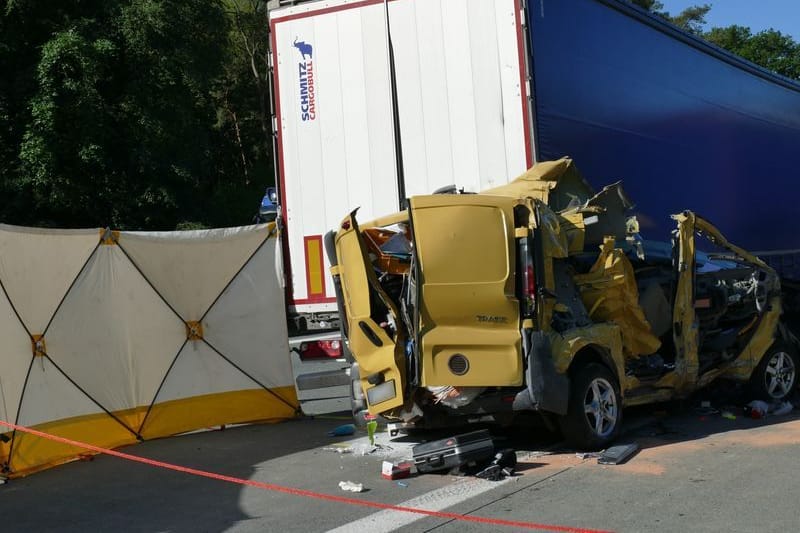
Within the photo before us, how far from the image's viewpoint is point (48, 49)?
19594mm

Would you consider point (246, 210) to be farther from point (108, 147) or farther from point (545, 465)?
point (545, 465)

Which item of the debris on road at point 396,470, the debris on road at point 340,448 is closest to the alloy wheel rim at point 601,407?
the debris on road at point 396,470

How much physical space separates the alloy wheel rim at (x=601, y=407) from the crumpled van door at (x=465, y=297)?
0.82 meters

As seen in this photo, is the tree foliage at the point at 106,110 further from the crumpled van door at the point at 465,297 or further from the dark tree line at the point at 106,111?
the crumpled van door at the point at 465,297

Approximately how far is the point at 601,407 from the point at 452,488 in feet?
5.07

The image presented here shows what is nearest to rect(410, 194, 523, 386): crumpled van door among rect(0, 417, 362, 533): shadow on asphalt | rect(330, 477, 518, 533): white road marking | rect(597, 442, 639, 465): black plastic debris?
rect(330, 477, 518, 533): white road marking

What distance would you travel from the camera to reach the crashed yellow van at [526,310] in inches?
271

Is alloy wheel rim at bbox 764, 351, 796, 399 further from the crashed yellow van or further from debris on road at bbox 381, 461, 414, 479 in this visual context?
debris on road at bbox 381, 461, 414, 479

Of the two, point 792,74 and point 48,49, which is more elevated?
point 792,74

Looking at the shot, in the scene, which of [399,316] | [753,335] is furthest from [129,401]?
[753,335]

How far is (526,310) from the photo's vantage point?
6.88 meters

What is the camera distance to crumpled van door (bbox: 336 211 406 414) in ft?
23.4

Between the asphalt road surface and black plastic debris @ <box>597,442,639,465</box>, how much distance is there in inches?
2.8

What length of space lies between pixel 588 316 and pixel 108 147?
1639 cm
